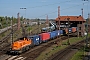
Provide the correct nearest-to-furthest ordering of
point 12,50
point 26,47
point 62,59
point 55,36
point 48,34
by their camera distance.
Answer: point 62,59 < point 12,50 < point 26,47 < point 48,34 < point 55,36

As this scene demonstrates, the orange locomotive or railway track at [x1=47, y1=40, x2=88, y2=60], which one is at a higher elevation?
the orange locomotive

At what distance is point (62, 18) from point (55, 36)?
62.9 feet

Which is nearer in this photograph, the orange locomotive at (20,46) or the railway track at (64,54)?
the railway track at (64,54)

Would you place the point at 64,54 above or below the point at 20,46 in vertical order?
below

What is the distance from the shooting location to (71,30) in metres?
89.2

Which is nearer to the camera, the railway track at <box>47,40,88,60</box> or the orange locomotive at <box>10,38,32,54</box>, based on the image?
the railway track at <box>47,40,88,60</box>

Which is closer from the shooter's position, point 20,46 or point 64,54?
point 20,46

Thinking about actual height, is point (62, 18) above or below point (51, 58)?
above

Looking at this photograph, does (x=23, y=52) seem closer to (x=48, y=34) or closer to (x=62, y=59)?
(x=62, y=59)

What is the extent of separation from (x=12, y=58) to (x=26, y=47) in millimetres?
6165

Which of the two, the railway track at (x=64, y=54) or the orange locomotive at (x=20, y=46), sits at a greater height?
the orange locomotive at (x=20, y=46)

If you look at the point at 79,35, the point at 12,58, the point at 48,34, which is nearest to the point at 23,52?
the point at 12,58

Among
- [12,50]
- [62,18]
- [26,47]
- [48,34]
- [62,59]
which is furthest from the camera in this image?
[62,18]

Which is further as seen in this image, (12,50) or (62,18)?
(62,18)
